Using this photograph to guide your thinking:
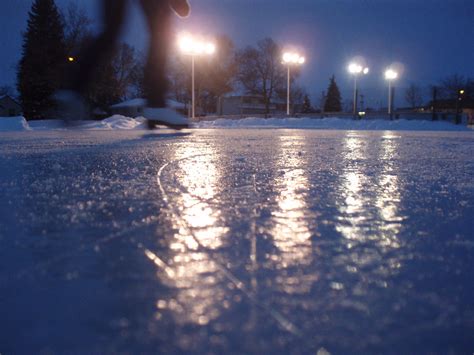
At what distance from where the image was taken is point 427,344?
403mm

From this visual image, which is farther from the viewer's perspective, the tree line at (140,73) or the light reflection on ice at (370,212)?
the tree line at (140,73)

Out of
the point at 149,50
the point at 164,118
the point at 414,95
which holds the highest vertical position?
A: the point at 414,95

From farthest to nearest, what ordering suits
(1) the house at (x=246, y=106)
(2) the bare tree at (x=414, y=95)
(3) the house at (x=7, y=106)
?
(2) the bare tree at (x=414, y=95), (1) the house at (x=246, y=106), (3) the house at (x=7, y=106)

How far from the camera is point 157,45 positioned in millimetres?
3230

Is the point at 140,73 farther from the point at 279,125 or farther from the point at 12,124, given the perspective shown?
the point at 12,124

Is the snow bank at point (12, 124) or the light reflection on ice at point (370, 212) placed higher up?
the snow bank at point (12, 124)

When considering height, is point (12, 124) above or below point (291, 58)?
below

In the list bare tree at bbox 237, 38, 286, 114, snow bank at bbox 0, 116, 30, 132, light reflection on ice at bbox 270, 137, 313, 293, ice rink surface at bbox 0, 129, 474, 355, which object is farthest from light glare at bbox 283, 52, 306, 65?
ice rink surface at bbox 0, 129, 474, 355

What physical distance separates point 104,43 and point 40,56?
81.4ft

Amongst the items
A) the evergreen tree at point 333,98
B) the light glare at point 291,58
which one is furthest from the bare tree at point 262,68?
the evergreen tree at point 333,98

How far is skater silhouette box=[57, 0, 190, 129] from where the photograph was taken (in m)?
2.99

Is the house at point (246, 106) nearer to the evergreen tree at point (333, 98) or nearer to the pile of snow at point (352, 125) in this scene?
the evergreen tree at point (333, 98)

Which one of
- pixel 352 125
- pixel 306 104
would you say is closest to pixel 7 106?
pixel 306 104

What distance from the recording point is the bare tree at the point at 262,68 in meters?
38.2
